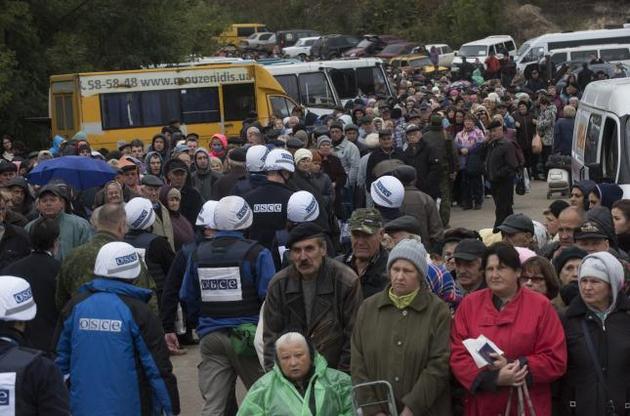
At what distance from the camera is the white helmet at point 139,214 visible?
11180 millimetres

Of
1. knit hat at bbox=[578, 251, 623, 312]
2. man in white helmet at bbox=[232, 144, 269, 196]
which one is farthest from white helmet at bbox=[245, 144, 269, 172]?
knit hat at bbox=[578, 251, 623, 312]

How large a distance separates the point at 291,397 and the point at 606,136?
28.8ft

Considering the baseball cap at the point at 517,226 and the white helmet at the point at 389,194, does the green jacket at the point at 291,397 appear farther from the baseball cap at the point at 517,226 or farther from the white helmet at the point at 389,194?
the white helmet at the point at 389,194

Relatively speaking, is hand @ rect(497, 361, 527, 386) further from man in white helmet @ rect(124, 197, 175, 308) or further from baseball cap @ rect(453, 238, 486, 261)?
man in white helmet @ rect(124, 197, 175, 308)

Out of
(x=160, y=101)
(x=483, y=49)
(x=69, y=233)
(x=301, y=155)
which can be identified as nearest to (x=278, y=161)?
(x=69, y=233)

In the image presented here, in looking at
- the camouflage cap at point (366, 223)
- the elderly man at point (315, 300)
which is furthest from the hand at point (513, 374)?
the camouflage cap at point (366, 223)

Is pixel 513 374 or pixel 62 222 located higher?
pixel 62 222

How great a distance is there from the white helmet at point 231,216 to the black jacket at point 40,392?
8.29 feet

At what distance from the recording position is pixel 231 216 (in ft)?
29.2

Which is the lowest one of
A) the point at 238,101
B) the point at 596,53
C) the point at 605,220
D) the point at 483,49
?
the point at 605,220

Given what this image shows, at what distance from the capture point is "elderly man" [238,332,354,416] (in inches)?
281

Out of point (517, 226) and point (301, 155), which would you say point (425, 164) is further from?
point (517, 226)

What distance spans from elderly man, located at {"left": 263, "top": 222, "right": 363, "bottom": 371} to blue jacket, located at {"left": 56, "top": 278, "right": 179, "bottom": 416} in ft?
2.32

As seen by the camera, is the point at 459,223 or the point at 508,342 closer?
the point at 508,342
